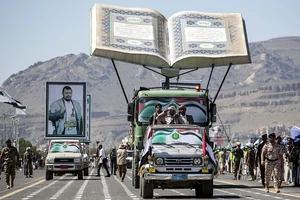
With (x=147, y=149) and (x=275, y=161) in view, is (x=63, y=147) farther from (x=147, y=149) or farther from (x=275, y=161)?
(x=147, y=149)

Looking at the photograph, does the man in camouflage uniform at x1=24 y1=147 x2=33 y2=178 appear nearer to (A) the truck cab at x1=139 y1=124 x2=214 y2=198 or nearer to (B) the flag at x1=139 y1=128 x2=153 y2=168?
(B) the flag at x1=139 y1=128 x2=153 y2=168

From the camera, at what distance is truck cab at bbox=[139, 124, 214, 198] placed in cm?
2302

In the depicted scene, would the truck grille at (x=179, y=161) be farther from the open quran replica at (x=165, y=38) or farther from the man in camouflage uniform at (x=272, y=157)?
the open quran replica at (x=165, y=38)

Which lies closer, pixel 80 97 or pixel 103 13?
pixel 103 13

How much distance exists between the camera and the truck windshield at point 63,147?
4506cm

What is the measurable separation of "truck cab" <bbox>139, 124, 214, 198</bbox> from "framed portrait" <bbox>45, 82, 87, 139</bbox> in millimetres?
41790

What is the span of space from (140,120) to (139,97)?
0.73 metres

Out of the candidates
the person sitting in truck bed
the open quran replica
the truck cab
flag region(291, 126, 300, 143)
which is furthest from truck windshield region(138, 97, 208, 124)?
the open quran replica

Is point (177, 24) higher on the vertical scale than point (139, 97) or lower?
higher

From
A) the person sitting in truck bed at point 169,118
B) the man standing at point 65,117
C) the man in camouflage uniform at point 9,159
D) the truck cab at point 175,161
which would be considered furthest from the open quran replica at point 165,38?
the man standing at point 65,117

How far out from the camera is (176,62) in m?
40.9

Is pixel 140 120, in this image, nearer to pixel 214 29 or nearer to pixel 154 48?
pixel 154 48

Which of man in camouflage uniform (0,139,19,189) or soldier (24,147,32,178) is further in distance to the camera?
soldier (24,147,32,178)

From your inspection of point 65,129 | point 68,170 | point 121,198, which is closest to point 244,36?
point 68,170
